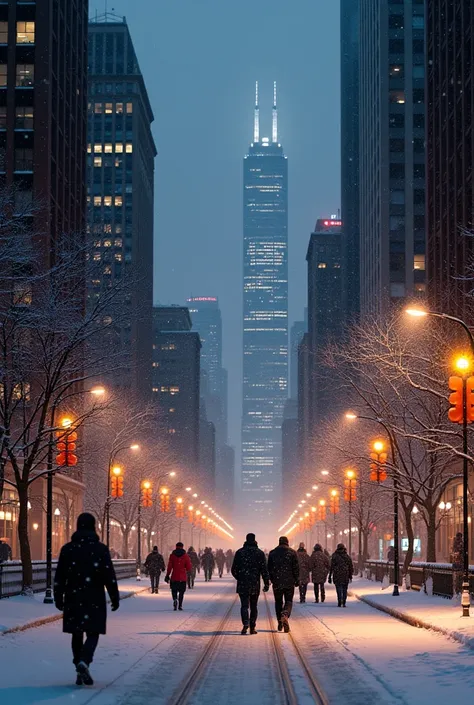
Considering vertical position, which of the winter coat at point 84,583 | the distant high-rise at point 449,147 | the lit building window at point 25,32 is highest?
the lit building window at point 25,32

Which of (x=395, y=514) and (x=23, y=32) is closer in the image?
(x=395, y=514)

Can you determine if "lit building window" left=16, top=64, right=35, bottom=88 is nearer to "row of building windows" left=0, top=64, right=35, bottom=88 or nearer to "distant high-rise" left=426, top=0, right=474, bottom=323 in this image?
"row of building windows" left=0, top=64, right=35, bottom=88

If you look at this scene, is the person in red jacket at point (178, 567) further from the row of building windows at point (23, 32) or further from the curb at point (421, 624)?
the row of building windows at point (23, 32)

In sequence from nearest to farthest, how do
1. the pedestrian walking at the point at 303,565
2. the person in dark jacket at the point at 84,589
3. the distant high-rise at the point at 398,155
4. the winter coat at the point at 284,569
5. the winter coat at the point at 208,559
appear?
the person in dark jacket at the point at 84,589, the winter coat at the point at 284,569, the pedestrian walking at the point at 303,565, the winter coat at the point at 208,559, the distant high-rise at the point at 398,155

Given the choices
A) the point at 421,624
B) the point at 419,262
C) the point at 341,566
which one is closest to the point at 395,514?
the point at 341,566

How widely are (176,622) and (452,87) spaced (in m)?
56.6

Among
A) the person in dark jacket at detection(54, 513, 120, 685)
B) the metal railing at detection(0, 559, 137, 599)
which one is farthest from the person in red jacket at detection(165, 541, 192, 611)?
the person in dark jacket at detection(54, 513, 120, 685)

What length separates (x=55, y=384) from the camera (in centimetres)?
3803

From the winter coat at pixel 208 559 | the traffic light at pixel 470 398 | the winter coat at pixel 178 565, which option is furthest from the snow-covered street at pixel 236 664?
the winter coat at pixel 208 559

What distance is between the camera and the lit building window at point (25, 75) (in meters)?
83.1

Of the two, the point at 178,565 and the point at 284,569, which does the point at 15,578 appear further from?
Result: the point at 284,569

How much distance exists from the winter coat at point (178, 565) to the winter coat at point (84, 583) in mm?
18293

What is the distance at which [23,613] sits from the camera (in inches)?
1148

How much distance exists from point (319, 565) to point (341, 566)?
4.10 m
